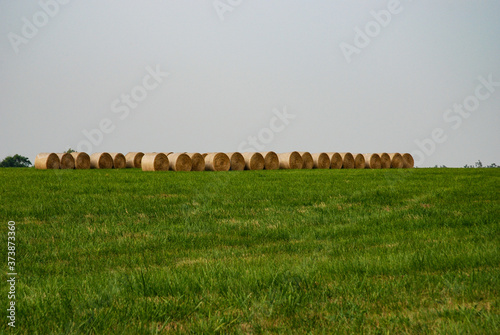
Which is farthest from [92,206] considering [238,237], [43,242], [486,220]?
[486,220]

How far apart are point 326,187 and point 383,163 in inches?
963

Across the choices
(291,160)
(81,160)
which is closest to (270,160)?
(291,160)

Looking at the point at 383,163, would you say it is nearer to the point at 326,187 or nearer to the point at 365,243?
the point at 326,187

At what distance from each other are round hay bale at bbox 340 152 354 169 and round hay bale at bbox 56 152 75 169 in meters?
19.5

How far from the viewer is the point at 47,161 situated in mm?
28812

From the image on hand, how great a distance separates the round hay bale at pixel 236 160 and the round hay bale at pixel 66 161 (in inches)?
416

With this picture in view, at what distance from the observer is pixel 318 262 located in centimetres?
541

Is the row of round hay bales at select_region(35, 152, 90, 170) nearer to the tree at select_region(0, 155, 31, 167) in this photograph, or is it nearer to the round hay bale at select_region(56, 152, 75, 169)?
the round hay bale at select_region(56, 152, 75, 169)

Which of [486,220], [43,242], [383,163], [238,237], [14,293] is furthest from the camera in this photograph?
[383,163]

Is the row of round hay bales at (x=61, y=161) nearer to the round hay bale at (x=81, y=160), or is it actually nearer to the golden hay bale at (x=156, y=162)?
the round hay bale at (x=81, y=160)

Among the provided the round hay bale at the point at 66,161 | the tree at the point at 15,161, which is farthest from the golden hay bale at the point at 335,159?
the tree at the point at 15,161

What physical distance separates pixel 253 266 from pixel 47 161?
88.5 feet

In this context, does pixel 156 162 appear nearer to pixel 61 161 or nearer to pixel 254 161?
pixel 254 161

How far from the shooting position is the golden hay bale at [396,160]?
37547 mm
